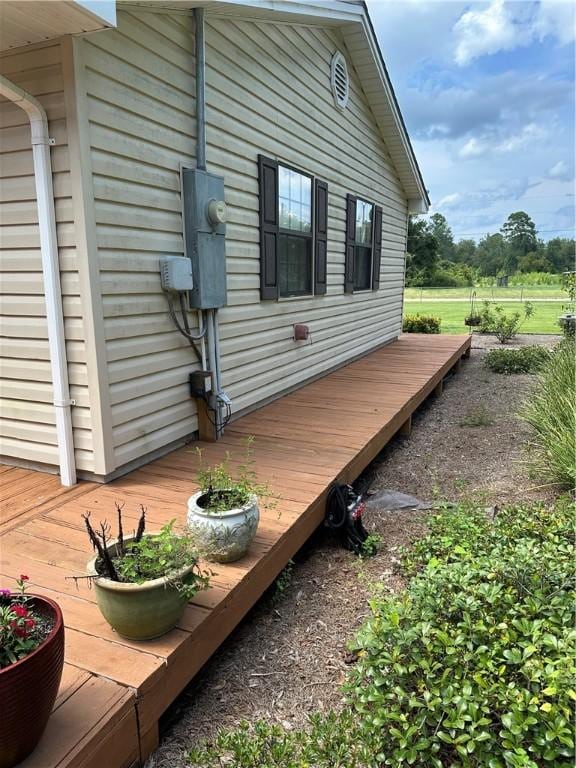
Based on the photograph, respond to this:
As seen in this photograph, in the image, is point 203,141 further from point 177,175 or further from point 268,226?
Result: point 268,226

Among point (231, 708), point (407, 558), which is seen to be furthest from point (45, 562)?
point (407, 558)

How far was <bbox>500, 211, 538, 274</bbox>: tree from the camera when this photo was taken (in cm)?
5903

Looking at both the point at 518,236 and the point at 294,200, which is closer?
the point at 294,200

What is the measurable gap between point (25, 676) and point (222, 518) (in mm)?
954

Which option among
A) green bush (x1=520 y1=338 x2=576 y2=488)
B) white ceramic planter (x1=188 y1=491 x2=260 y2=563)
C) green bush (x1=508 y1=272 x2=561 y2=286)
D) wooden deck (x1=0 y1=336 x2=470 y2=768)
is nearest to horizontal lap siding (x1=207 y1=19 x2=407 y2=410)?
wooden deck (x1=0 y1=336 x2=470 y2=768)

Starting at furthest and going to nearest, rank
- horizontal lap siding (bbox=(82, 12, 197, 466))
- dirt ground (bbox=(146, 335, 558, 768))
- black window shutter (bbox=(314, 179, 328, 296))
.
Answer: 1. black window shutter (bbox=(314, 179, 328, 296))
2. horizontal lap siding (bbox=(82, 12, 197, 466))
3. dirt ground (bbox=(146, 335, 558, 768))

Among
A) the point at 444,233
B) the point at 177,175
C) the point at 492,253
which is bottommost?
the point at 177,175

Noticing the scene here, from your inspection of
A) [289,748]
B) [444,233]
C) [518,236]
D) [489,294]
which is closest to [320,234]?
[289,748]

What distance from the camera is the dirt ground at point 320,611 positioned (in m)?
1.81

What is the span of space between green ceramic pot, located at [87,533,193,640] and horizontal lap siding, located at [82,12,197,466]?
145 cm

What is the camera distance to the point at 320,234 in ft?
18.2

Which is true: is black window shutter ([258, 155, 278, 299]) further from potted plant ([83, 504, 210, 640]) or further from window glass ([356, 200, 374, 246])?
potted plant ([83, 504, 210, 640])

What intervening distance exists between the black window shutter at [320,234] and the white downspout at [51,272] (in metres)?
3.32

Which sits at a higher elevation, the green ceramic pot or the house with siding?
the house with siding
